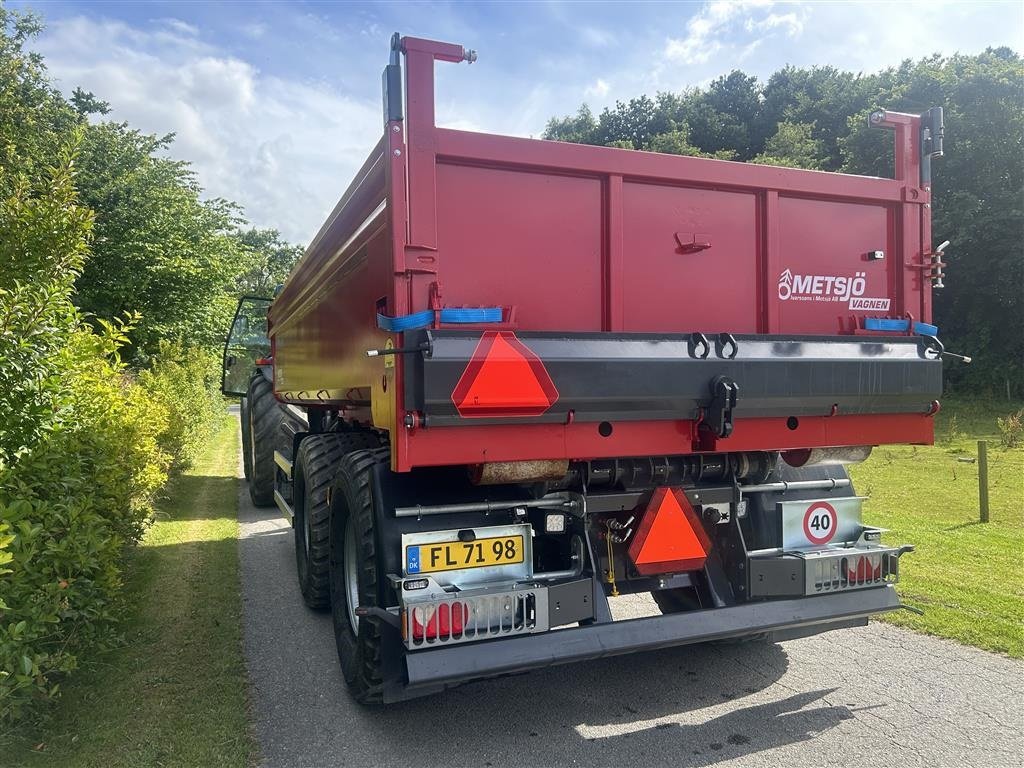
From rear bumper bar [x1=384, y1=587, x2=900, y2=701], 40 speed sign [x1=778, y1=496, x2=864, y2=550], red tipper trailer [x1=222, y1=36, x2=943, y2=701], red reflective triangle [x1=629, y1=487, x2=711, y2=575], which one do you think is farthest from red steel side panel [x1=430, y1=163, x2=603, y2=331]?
40 speed sign [x1=778, y1=496, x2=864, y2=550]

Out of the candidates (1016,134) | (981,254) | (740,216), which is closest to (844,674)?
(740,216)

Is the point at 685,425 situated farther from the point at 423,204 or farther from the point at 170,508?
the point at 170,508

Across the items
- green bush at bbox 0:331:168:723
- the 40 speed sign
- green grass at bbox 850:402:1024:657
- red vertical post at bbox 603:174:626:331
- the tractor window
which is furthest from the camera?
the tractor window

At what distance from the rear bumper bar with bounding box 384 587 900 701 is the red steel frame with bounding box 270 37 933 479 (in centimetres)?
Answer: 76

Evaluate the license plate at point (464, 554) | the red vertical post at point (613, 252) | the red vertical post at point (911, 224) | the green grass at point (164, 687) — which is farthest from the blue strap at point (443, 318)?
the red vertical post at point (911, 224)

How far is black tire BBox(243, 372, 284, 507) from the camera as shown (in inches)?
333

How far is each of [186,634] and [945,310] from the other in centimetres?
3089

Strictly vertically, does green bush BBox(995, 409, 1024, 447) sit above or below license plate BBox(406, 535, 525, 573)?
below

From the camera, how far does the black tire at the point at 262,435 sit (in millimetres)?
8453

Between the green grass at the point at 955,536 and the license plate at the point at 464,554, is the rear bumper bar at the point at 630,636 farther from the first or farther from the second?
the green grass at the point at 955,536

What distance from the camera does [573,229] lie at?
10.3 feet

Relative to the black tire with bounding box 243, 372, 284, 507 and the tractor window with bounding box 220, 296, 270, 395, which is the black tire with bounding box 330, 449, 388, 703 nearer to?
the black tire with bounding box 243, 372, 284, 507

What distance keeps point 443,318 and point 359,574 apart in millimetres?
1339

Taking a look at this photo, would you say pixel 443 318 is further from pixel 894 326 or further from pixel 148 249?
pixel 148 249
